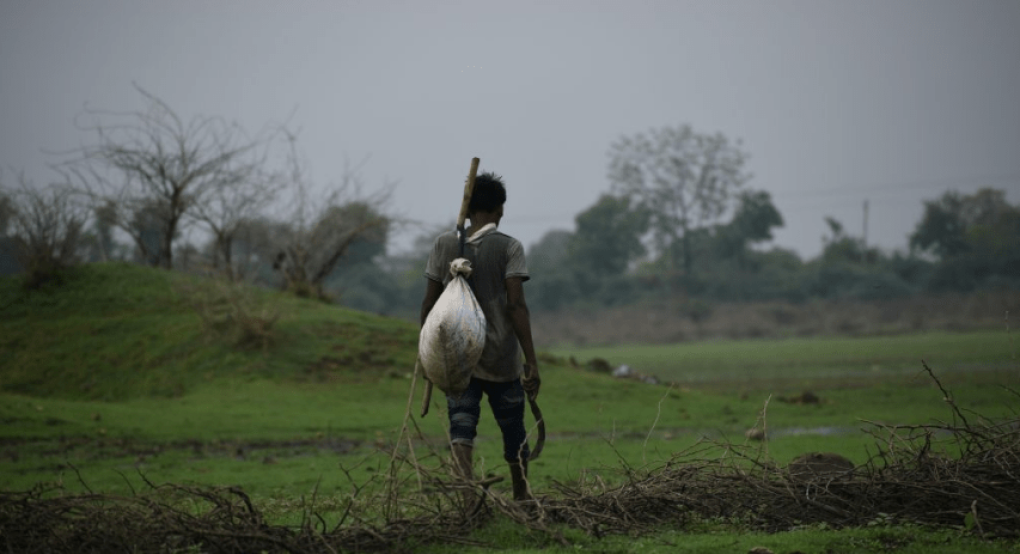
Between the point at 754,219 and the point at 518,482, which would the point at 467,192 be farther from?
the point at 754,219

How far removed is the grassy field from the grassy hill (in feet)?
0.17

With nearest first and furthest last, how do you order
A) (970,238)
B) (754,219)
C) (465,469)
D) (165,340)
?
(465,469), (165,340), (970,238), (754,219)

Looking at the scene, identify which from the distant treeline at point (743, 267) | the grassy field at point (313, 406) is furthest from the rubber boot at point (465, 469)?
the distant treeline at point (743, 267)

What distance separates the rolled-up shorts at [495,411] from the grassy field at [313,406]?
0.67 metres

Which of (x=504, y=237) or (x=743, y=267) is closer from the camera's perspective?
(x=504, y=237)

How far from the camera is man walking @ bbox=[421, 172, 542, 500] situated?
6.74 metres

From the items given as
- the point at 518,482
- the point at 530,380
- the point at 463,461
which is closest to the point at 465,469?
the point at 463,461

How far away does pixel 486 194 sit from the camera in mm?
7008

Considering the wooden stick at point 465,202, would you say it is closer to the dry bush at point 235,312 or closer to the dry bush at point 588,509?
the dry bush at point 588,509

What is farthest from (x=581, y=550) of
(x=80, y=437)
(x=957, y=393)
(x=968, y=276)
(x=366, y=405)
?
(x=968, y=276)

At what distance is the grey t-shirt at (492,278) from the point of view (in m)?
6.77

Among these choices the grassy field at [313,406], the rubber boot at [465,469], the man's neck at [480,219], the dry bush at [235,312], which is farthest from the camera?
the dry bush at [235,312]

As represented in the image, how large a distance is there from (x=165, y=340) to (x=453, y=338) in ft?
64.5

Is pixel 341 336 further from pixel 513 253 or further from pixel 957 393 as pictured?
pixel 513 253
